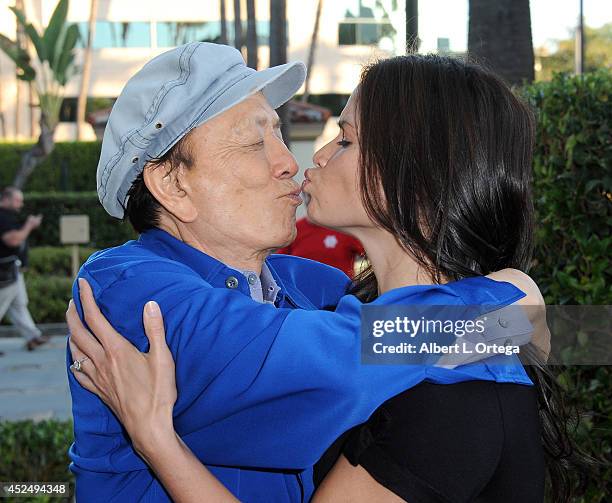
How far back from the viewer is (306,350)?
1.66 meters

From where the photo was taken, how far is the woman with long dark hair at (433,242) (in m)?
1.71

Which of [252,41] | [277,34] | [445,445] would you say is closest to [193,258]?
[445,445]

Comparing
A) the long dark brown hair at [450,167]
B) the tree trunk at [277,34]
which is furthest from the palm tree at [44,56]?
the long dark brown hair at [450,167]

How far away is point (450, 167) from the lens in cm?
190

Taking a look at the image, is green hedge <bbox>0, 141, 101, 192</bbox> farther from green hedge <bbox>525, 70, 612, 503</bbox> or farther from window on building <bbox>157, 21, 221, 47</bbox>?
green hedge <bbox>525, 70, 612, 503</bbox>

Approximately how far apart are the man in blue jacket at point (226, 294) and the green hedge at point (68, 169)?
28.8m

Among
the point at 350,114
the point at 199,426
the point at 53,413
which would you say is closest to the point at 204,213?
the point at 350,114

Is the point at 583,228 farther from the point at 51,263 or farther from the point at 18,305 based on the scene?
the point at 51,263

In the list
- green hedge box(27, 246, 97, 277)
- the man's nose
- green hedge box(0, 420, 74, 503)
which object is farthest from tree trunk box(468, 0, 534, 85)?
green hedge box(27, 246, 97, 277)

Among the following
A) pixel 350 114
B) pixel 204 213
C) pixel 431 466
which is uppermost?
pixel 350 114

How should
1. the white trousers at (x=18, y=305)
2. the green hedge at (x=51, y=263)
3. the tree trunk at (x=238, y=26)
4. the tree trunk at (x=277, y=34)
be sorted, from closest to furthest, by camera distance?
the white trousers at (x=18, y=305) < the tree trunk at (x=277, y=34) < the green hedge at (x=51, y=263) < the tree trunk at (x=238, y=26)

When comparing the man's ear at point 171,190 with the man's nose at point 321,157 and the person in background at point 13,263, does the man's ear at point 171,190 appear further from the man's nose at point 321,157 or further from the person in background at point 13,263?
the person in background at point 13,263

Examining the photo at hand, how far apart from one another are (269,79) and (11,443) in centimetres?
396

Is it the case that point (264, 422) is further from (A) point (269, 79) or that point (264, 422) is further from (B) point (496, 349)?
(A) point (269, 79)
